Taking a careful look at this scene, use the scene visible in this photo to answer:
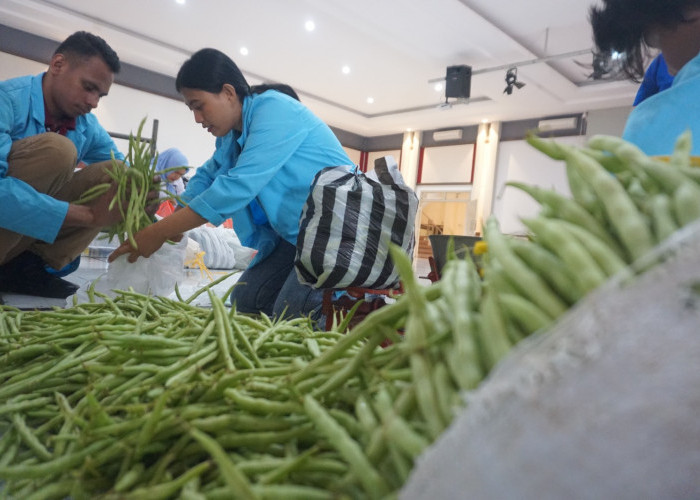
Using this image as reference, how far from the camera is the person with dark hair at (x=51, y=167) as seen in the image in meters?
1.81

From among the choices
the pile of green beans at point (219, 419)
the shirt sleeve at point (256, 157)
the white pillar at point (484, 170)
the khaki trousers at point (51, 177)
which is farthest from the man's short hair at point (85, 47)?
the white pillar at point (484, 170)

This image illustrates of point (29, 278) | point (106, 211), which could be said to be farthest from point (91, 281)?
point (106, 211)

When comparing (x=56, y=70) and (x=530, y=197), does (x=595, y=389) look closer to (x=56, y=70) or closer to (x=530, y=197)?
(x=530, y=197)

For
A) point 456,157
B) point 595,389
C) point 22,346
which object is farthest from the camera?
point 456,157

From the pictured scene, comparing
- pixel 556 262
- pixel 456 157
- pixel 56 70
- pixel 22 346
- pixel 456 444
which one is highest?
pixel 456 157

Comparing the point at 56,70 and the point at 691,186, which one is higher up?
the point at 56,70

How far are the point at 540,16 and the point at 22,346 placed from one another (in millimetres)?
5874

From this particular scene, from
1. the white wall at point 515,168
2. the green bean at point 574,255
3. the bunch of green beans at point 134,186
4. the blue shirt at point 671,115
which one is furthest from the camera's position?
the white wall at point 515,168

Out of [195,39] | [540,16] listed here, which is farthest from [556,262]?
[195,39]

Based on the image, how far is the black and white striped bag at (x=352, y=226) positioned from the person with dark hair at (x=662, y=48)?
0.81m

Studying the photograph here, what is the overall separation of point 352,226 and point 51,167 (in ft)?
4.29

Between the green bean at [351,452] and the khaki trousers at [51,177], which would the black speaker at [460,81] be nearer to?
the khaki trousers at [51,177]

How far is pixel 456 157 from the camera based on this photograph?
371 inches

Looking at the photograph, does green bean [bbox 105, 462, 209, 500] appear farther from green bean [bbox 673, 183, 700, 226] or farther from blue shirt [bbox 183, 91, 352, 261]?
blue shirt [bbox 183, 91, 352, 261]
